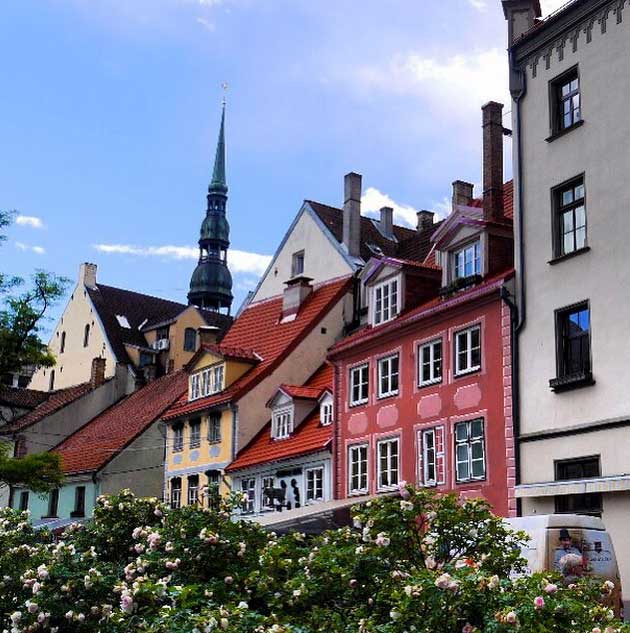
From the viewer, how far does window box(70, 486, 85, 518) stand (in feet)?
159

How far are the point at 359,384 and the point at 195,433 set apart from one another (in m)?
12.4

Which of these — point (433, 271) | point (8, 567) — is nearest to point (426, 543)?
point (8, 567)

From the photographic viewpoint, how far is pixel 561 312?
25031mm

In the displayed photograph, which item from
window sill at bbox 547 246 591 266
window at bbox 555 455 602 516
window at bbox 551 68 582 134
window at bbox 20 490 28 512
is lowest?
window at bbox 555 455 602 516

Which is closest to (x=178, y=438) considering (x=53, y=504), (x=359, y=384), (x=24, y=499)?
(x=53, y=504)

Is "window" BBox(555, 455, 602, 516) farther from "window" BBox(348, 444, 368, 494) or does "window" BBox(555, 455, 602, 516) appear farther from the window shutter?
"window" BBox(348, 444, 368, 494)

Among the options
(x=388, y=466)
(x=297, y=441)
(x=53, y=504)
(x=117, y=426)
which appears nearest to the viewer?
(x=388, y=466)

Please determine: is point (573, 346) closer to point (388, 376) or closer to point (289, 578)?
point (388, 376)

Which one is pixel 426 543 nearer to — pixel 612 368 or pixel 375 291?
pixel 612 368

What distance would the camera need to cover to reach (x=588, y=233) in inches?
967

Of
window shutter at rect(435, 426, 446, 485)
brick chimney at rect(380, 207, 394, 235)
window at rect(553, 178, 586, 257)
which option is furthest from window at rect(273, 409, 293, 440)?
window at rect(553, 178, 586, 257)

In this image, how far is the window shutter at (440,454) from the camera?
91.8 ft

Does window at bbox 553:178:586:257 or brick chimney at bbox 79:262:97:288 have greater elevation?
brick chimney at bbox 79:262:97:288

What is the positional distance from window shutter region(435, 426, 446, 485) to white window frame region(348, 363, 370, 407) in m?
4.06
